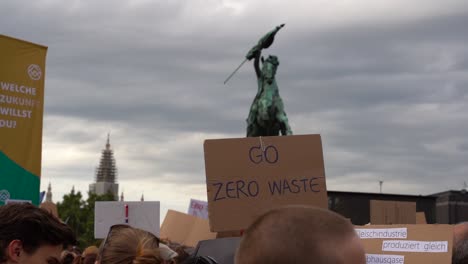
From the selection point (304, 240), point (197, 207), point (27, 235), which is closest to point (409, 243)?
point (27, 235)

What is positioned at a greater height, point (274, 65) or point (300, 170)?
point (274, 65)

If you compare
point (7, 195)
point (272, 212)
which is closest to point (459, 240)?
point (272, 212)

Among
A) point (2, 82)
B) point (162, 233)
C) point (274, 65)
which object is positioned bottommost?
point (162, 233)

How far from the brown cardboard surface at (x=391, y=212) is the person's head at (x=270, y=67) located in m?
19.3

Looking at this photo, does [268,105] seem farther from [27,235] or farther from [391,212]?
[27,235]

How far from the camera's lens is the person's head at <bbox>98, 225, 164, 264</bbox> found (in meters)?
2.89

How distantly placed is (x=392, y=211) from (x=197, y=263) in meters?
2.95

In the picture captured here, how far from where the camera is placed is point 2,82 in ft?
17.1

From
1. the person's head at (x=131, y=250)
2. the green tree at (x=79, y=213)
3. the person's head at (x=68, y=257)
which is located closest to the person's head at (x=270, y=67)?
the person's head at (x=68, y=257)

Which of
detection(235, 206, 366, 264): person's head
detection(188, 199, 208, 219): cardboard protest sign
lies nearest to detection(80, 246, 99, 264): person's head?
detection(235, 206, 366, 264): person's head

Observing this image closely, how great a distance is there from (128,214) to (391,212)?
1796mm

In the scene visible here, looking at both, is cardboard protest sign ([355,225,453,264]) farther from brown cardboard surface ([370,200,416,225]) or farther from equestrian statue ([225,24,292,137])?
equestrian statue ([225,24,292,137])

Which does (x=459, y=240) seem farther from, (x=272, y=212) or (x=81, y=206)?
(x=81, y=206)

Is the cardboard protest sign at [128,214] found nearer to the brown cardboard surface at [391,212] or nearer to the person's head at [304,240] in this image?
the brown cardboard surface at [391,212]
